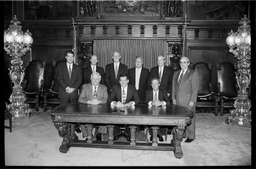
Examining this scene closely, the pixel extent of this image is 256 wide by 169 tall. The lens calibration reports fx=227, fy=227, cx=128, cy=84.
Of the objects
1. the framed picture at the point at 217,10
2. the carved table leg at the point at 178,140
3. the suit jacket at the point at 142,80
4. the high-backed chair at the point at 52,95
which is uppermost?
the framed picture at the point at 217,10

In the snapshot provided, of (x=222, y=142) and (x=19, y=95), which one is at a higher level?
(x=19, y=95)

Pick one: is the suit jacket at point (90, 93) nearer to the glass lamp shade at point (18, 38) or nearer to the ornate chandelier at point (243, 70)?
the glass lamp shade at point (18, 38)

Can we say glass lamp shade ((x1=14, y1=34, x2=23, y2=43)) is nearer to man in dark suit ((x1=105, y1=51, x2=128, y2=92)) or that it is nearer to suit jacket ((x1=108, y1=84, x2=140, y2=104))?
man in dark suit ((x1=105, y1=51, x2=128, y2=92))

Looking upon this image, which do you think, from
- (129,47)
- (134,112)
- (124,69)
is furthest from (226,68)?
(134,112)

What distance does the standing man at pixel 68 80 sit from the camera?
5148 mm

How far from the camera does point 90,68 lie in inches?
219

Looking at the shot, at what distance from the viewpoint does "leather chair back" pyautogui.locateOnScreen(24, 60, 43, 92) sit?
25.7 ft

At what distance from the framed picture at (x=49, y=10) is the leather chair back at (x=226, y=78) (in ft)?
18.0

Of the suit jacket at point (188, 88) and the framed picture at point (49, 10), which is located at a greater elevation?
the framed picture at point (49, 10)

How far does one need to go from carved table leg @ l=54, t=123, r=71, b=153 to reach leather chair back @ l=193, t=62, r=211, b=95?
15.5 feet

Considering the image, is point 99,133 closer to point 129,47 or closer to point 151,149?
point 151,149

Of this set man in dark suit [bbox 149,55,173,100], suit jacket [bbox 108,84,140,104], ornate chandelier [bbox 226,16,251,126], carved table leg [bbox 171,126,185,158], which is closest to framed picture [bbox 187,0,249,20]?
ornate chandelier [bbox 226,16,251,126]

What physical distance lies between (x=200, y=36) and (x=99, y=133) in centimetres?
537

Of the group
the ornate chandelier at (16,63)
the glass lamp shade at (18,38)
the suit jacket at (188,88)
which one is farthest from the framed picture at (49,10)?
the suit jacket at (188,88)
